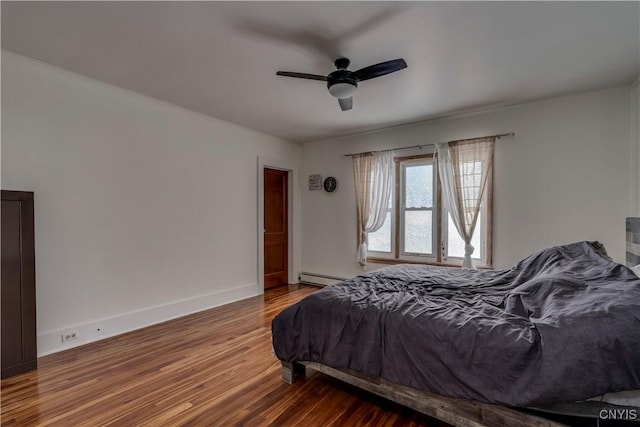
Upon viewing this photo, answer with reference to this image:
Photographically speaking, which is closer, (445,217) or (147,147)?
(147,147)

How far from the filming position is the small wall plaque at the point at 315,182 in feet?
17.6

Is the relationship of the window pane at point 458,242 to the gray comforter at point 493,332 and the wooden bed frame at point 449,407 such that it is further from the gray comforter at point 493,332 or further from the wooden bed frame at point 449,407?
the wooden bed frame at point 449,407

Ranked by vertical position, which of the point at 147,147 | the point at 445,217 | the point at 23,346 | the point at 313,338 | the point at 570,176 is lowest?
the point at 23,346

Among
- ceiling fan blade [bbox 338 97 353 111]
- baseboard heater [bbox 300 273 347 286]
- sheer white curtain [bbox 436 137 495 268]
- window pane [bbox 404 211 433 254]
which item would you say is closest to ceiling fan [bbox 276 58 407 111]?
ceiling fan blade [bbox 338 97 353 111]

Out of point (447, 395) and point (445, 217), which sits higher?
point (445, 217)

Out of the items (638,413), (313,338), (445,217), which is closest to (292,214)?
(445,217)

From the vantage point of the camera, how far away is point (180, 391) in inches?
84.1

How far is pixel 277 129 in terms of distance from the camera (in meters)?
4.73

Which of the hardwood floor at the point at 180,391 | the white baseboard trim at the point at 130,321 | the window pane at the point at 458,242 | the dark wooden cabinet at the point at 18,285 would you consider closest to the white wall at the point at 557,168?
the window pane at the point at 458,242

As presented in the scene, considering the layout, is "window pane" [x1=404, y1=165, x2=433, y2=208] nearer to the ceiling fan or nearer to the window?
the window

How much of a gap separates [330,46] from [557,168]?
9.83ft

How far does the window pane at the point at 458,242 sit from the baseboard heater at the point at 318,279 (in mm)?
1879

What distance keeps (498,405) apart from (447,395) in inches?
9.1

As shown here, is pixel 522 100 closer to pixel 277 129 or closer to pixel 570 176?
pixel 570 176
